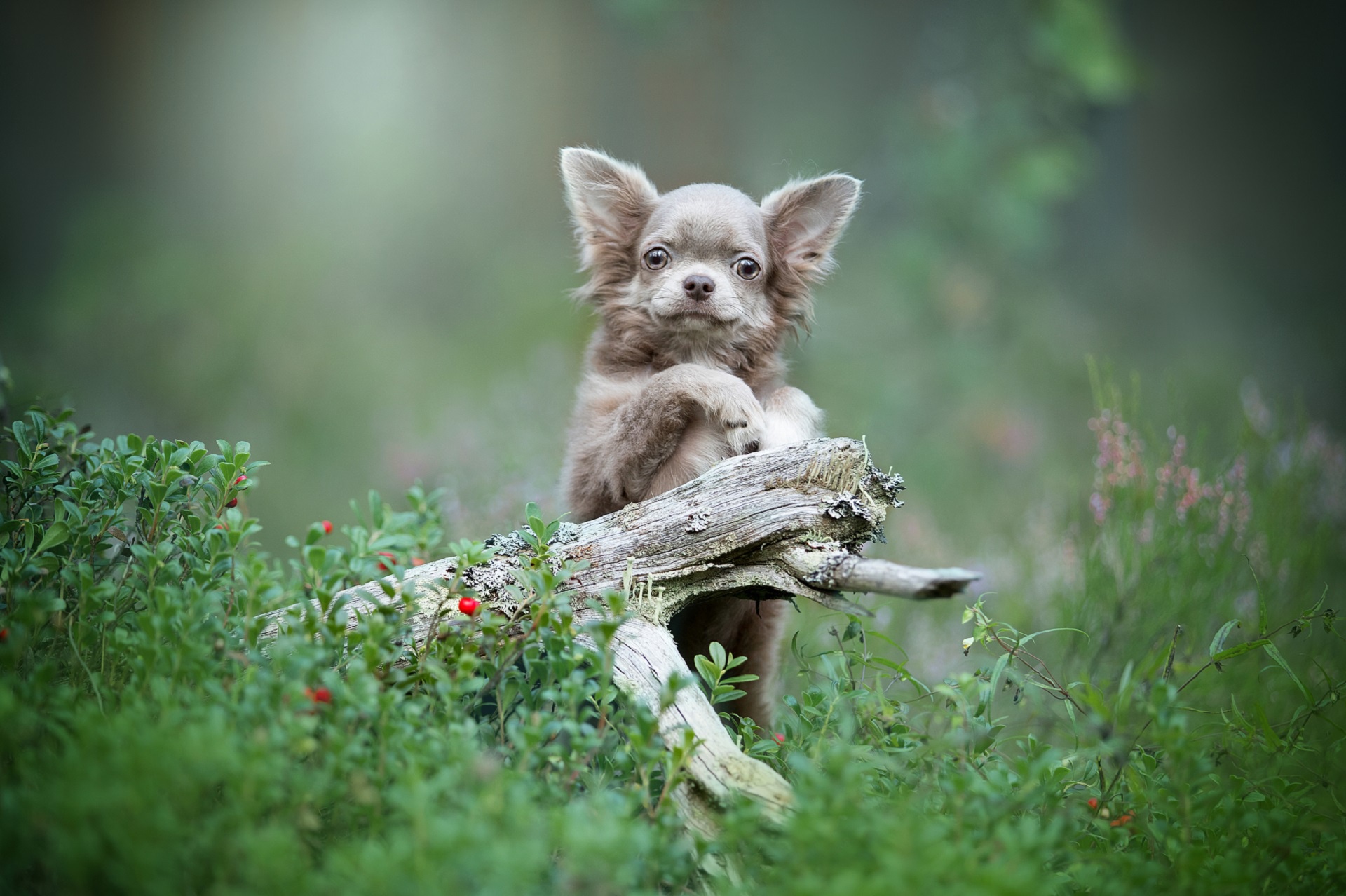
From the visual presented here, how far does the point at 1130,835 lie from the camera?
89.9 inches

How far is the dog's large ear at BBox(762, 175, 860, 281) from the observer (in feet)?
11.0

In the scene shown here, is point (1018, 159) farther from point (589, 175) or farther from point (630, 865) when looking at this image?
point (630, 865)

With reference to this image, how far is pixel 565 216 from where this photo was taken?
6.08 metres

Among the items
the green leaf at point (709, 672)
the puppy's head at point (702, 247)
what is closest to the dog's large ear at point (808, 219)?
the puppy's head at point (702, 247)

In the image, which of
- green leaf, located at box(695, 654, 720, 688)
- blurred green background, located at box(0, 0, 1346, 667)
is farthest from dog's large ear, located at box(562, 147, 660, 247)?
blurred green background, located at box(0, 0, 1346, 667)

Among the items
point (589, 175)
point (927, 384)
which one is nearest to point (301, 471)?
point (589, 175)

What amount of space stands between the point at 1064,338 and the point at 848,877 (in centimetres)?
858

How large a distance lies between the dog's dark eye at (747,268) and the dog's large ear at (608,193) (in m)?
0.44

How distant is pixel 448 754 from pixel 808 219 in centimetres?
228

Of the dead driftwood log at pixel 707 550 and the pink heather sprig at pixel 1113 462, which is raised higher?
the pink heather sprig at pixel 1113 462

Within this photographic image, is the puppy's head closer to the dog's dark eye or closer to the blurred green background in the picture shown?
the dog's dark eye

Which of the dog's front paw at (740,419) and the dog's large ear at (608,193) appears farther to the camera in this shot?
the dog's large ear at (608,193)

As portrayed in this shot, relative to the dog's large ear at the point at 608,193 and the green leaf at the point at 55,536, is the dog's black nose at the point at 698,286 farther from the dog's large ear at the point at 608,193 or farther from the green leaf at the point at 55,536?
the green leaf at the point at 55,536

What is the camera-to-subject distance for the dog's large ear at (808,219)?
11.0 ft
